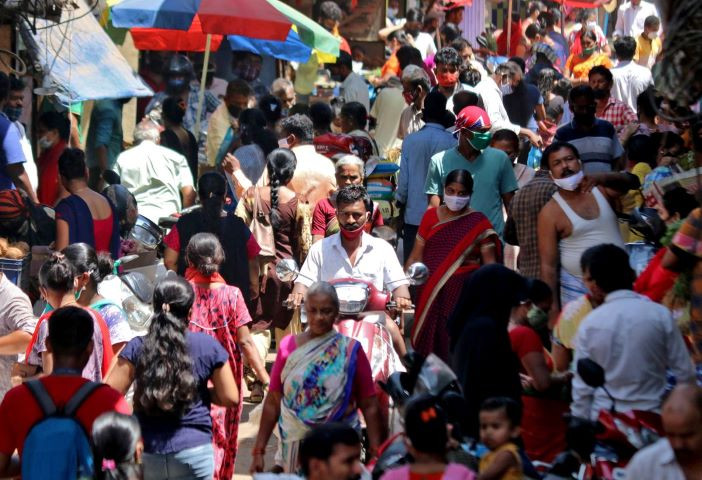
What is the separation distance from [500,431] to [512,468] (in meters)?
0.20

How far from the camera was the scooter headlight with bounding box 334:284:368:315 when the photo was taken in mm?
7891

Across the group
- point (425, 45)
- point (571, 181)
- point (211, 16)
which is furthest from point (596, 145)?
point (425, 45)

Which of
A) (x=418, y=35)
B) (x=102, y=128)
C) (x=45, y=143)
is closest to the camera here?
(x=45, y=143)

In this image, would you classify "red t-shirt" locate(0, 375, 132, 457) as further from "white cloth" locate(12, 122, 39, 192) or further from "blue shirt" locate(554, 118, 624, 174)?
"white cloth" locate(12, 122, 39, 192)

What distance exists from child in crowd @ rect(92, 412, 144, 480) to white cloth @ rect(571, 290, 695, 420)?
1976 millimetres

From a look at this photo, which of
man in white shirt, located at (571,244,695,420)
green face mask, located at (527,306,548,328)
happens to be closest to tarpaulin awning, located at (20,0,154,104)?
green face mask, located at (527,306,548,328)

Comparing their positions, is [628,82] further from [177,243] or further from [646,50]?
[177,243]

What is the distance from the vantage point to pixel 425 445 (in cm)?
505

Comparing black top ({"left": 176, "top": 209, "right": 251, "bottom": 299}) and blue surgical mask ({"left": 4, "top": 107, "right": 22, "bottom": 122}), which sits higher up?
blue surgical mask ({"left": 4, "top": 107, "right": 22, "bottom": 122})

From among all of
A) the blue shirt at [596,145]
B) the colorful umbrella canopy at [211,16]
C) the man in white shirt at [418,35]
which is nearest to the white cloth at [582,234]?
the blue shirt at [596,145]

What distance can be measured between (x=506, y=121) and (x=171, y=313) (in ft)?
24.8

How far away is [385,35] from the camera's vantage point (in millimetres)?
21438

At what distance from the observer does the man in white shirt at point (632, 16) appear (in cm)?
2144

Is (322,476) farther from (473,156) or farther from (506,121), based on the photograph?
(506,121)
